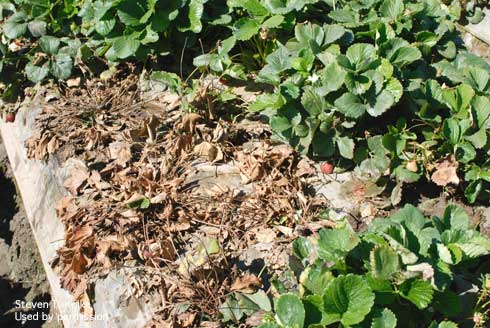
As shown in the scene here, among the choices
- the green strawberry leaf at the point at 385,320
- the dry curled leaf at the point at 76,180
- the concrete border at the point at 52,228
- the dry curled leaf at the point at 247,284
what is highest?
the green strawberry leaf at the point at 385,320

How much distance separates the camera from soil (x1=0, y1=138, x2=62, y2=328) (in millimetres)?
3289

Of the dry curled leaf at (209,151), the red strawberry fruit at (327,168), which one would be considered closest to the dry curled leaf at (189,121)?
the dry curled leaf at (209,151)

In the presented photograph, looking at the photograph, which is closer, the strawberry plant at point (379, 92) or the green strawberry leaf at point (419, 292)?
the green strawberry leaf at point (419, 292)

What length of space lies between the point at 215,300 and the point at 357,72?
4.04 ft

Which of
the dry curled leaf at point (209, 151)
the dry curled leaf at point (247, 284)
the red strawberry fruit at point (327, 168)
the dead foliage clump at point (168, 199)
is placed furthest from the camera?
the dry curled leaf at point (209, 151)

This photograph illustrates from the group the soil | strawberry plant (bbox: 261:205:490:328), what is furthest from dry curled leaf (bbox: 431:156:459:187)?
the soil

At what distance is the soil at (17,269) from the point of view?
329 centimetres

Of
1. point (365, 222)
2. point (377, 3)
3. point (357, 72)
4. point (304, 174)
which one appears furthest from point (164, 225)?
point (377, 3)

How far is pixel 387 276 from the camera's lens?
2057 mm

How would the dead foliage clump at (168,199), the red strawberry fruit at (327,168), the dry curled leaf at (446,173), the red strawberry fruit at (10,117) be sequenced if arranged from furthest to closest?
the red strawberry fruit at (10,117)
the red strawberry fruit at (327,168)
the dry curled leaf at (446,173)
the dead foliage clump at (168,199)

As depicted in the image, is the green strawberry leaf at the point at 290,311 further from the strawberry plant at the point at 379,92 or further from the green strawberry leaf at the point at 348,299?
the strawberry plant at the point at 379,92

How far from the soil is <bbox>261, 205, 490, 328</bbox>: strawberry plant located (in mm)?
1659

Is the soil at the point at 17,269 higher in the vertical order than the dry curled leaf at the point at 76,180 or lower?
lower

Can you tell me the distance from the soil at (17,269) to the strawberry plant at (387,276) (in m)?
1.66
